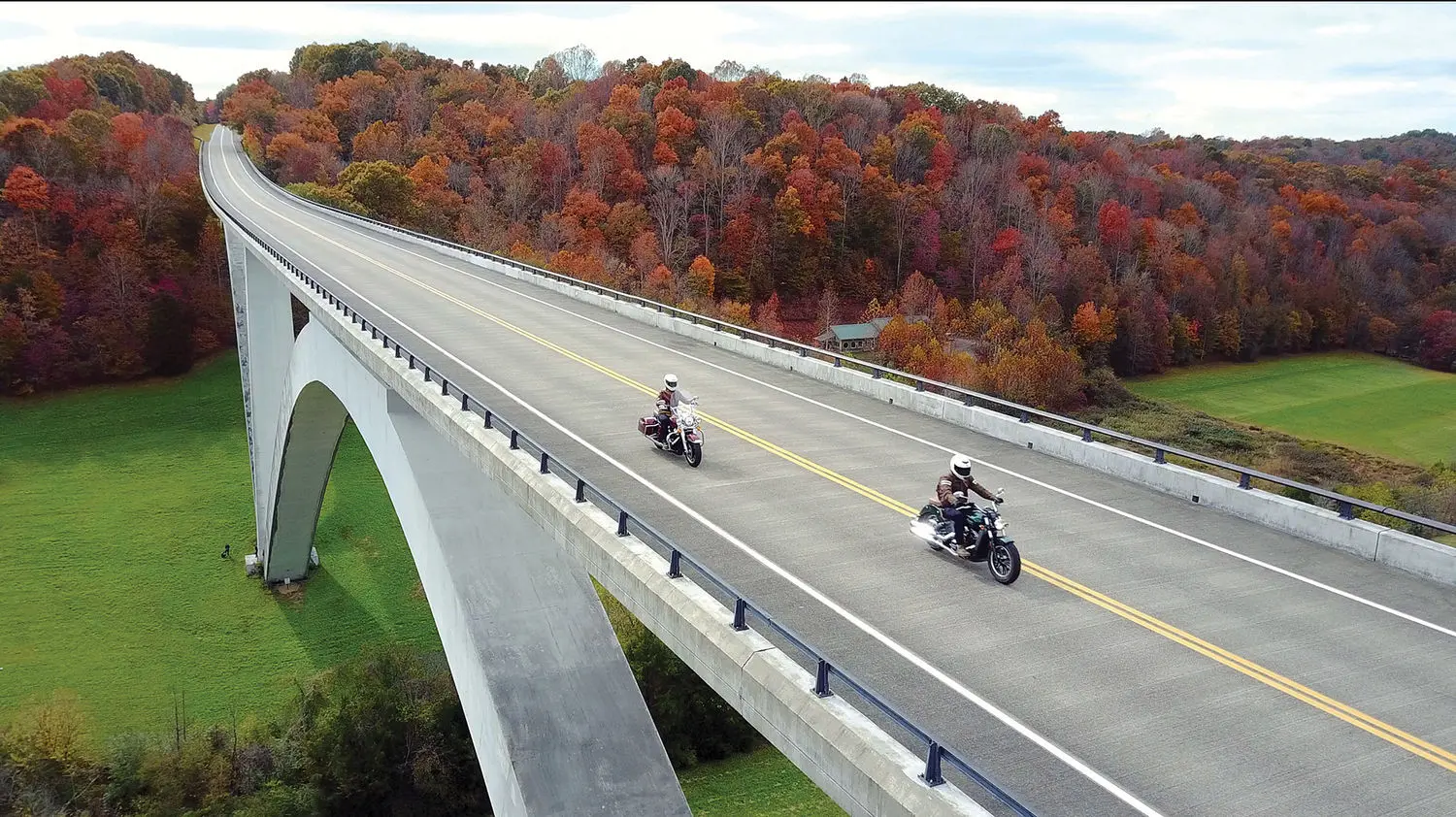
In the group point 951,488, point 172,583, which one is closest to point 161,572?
point 172,583

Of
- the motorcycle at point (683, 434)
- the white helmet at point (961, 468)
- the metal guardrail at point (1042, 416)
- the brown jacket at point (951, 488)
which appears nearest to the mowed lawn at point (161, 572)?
the metal guardrail at point (1042, 416)

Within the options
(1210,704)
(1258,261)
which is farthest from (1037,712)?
(1258,261)

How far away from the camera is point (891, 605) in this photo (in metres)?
11.0

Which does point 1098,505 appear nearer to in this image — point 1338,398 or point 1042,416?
point 1042,416

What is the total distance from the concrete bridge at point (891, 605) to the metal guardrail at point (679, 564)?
1.8 inches

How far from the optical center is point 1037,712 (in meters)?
8.83

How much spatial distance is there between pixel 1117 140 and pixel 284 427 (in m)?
136

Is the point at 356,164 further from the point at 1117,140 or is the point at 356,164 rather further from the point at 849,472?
the point at 1117,140

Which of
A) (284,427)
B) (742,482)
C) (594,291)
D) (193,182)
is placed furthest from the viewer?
(193,182)

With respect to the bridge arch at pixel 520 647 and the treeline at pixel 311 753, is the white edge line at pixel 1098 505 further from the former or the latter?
the treeline at pixel 311 753

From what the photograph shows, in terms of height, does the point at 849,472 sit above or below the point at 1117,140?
below

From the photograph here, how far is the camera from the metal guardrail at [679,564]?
7.16 m

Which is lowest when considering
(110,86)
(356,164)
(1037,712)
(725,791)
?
(725,791)

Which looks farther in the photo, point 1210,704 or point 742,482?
point 742,482
